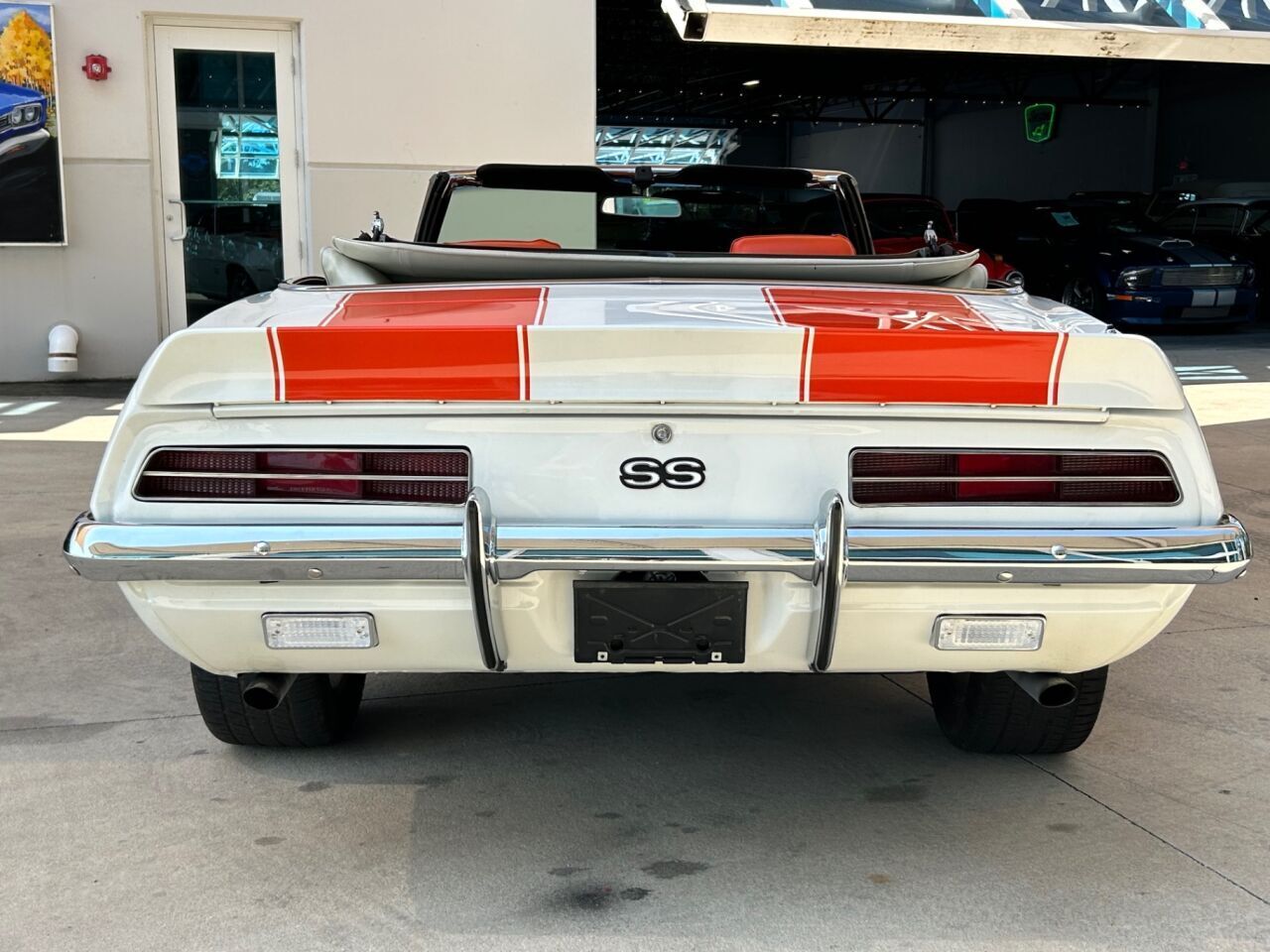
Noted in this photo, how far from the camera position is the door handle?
9.88 meters

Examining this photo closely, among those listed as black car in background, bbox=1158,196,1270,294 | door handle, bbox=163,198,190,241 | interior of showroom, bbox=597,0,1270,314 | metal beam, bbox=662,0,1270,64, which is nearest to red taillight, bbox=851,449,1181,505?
metal beam, bbox=662,0,1270,64

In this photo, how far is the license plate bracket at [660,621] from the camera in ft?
7.91

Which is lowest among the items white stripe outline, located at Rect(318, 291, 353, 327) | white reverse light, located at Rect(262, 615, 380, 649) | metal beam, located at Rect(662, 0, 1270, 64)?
white reverse light, located at Rect(262, 615, 380, 649)

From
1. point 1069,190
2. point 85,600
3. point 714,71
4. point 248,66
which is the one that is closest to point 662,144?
point 714,71

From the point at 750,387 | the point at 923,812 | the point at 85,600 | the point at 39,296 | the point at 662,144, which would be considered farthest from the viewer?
the point at 662,144

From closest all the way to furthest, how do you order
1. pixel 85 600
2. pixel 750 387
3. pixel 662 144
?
pixel 750 387
pixel 85 600
pixel 662 144

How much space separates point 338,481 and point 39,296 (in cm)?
828

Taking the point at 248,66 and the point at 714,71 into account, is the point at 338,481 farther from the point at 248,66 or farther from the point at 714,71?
the point at 714,71

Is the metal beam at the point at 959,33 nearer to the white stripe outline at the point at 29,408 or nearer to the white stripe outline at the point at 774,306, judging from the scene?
the white stripe outline at the point at 29,408

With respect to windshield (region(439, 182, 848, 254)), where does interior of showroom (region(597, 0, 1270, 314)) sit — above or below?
above

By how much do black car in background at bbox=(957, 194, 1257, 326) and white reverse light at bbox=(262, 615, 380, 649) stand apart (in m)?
13.5

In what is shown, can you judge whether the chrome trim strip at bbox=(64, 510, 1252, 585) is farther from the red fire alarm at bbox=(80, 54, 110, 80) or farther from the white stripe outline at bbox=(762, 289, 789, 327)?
the red fire alarm at bbox=(80, 54, 110, 80)

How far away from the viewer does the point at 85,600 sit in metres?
4.66

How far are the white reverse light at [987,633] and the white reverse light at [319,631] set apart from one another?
1.06m
